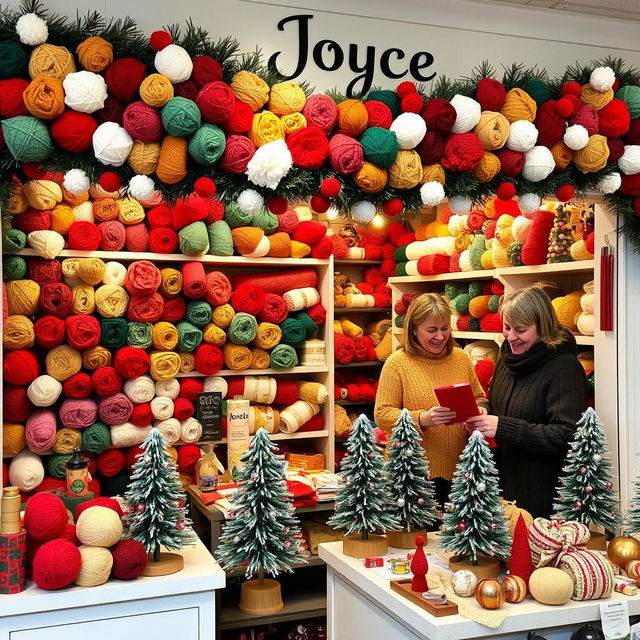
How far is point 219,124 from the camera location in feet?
7.00

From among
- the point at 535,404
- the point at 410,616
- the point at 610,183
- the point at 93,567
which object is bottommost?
the point at 410,616

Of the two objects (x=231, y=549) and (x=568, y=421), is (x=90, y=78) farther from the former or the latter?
(x=568, y=421)

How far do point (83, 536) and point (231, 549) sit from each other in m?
0.49

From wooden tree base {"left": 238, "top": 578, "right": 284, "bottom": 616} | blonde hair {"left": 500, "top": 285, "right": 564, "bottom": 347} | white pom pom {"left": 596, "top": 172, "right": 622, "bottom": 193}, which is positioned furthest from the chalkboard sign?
white pom pom {"left": 596, "top": 172, "right": 622, "bottom": 193}

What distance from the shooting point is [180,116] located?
201cm

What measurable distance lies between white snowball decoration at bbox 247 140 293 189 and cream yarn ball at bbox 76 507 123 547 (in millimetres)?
956

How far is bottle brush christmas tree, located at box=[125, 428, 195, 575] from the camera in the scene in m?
1.98

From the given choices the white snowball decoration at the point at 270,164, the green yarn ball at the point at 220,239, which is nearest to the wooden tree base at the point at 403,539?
the white snowball decoration at the point at 270,164

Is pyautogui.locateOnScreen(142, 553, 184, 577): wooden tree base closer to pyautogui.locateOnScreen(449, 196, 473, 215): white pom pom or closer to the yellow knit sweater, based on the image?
the yellow knit sweater

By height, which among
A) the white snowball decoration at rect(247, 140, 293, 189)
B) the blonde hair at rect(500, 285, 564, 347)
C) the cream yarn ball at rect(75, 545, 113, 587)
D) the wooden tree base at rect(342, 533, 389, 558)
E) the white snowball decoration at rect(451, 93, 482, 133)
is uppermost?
the white snowball decoration at rect(451, 93, 482, 133)

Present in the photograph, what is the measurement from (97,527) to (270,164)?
3.39 ft

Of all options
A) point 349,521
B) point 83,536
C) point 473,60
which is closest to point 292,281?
point 473,60

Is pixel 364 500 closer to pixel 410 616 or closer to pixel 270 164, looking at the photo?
pixel 410 616

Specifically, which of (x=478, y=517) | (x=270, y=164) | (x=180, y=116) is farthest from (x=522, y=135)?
(x=478, y=517)
